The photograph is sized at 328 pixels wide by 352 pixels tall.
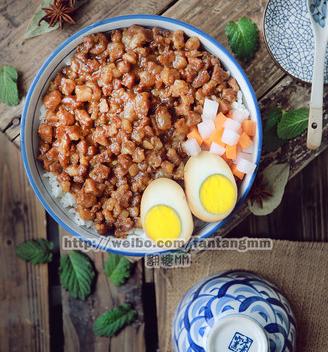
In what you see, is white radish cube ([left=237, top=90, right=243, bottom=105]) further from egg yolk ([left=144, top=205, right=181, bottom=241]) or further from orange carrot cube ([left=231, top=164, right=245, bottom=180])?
egg yolk ([left=144, top=205, right=181, bottom=241])

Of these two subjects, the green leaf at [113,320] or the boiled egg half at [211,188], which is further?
the green leaf at [113,320]

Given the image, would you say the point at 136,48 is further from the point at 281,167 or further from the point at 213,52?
the point at 281,167

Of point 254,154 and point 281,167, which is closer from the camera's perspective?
point 254,154

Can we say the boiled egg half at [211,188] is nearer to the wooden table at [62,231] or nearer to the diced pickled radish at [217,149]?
the diced pickled radish at [217,149]

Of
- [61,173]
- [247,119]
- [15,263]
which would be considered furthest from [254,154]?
[15,263]

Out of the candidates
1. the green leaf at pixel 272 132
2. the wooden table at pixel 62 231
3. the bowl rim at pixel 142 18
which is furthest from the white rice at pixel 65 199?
the green leaf at pixel 272 132

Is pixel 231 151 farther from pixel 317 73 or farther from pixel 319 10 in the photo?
pixel 319 10

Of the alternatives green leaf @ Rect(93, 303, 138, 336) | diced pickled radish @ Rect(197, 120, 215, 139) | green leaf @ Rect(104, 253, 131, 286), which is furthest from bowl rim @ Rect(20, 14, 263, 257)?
green leaf @ Rect(93, 303, 138, 336)
